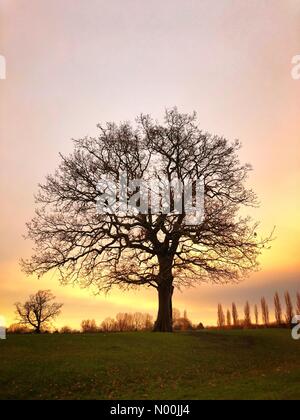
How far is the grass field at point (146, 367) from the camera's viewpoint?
17062 mm

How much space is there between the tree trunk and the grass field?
1.75m

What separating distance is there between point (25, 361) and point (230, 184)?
21.1 meters

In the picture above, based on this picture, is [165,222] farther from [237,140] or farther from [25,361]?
[25,361]

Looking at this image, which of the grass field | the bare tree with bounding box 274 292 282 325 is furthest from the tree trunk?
the bare tree with bounding box 274 292 282 325

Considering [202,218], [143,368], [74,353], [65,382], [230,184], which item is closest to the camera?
[65,382]

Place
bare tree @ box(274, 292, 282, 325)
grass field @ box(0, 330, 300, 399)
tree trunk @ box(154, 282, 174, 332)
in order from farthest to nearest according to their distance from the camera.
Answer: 1. bare tree @ box(274, 292, 282, 325)
2. tree trunk @ box(154, 282, 174, 332)
3. grass field @ box(0, 330, 300, 399)

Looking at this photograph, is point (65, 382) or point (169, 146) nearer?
point (65, 382)

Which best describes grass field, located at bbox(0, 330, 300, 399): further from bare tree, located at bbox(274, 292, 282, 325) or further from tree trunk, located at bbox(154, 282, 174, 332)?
bare tree, located at bbox(274, 292, 282, 325)

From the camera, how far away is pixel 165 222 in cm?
3369

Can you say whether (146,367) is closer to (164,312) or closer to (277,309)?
(164,312)

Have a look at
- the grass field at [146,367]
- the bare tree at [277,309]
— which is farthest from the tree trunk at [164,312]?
the bare tree at [277,309]

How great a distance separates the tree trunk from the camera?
32.8m
